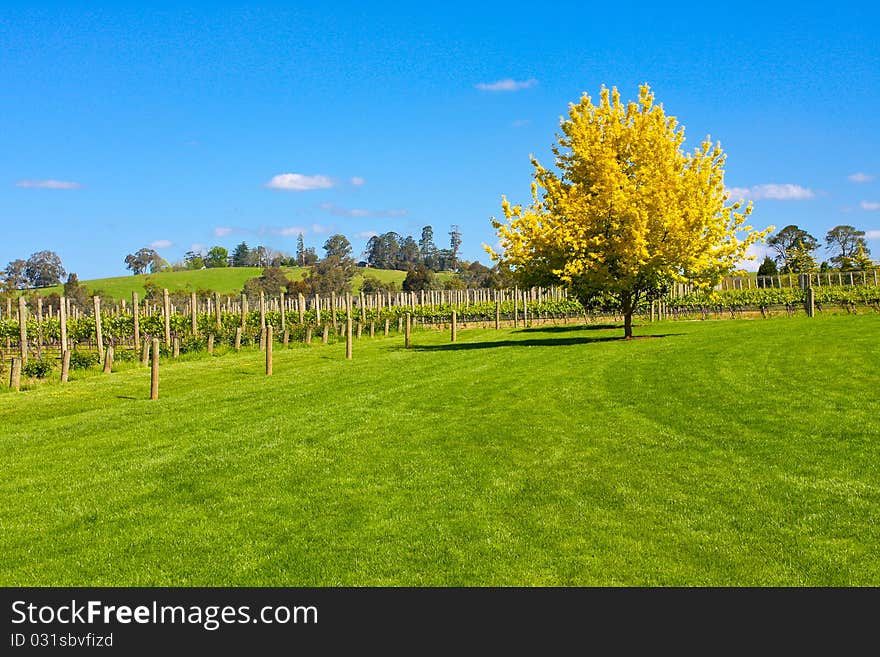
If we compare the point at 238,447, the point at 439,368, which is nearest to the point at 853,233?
the point at 439,368

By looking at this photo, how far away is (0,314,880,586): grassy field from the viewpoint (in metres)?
8.73

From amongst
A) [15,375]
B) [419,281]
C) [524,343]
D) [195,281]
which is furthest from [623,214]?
[195,281]

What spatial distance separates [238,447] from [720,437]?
8.51 m

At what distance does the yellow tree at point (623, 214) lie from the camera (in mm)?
34625

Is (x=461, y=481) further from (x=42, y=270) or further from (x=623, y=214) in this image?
(x=42, y=270)

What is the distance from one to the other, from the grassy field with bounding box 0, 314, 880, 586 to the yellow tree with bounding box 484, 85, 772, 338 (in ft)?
39.6

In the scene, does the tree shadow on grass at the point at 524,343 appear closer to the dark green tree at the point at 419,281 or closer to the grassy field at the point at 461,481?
the grassy field at the point at 461,481

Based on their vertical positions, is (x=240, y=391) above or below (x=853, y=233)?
below

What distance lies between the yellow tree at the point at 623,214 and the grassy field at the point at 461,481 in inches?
475

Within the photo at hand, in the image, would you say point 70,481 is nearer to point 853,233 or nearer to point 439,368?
point 439,368

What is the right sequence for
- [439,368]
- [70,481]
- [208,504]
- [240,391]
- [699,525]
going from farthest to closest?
[439,368]
[240,391]
[70,481]
[208,504]
[699,525]

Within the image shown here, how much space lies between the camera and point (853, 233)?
160m

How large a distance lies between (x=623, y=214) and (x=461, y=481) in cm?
2447

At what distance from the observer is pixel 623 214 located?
1352 inches
